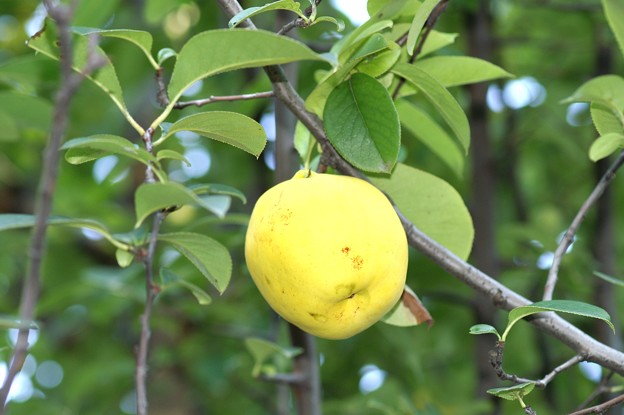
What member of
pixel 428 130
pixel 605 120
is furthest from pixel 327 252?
pixel 428 130

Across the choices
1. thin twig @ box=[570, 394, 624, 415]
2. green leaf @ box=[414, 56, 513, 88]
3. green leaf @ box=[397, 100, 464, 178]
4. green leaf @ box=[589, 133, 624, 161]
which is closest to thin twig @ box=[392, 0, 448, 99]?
green leaf @ box=[414, 56, 513, 88]

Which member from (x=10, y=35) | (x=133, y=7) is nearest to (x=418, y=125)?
(x=133, y=7)

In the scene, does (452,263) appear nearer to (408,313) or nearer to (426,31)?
(408,313)

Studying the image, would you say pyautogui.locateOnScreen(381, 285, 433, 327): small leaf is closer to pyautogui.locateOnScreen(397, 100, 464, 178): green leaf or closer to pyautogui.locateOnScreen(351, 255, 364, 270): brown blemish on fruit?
pyautogui.locateOnScreen(351, 255, 364, 270): brown blemish on fruit

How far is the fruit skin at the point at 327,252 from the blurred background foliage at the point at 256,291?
1014mm

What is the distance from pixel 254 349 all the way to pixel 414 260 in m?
0.70

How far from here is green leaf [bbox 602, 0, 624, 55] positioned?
1062 mm

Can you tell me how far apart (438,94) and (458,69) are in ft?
0.72

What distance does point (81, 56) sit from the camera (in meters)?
0.94

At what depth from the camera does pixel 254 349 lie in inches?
63.1

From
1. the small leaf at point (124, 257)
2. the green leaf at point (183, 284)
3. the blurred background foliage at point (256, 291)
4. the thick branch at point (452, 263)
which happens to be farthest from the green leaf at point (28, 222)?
the blurred background foliage at point (256, 291)

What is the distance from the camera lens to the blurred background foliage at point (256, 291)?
217cm

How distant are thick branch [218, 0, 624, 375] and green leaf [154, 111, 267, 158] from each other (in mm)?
70

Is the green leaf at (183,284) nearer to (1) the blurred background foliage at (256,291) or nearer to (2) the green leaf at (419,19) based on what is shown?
(2) the green leaf at (419,19)
